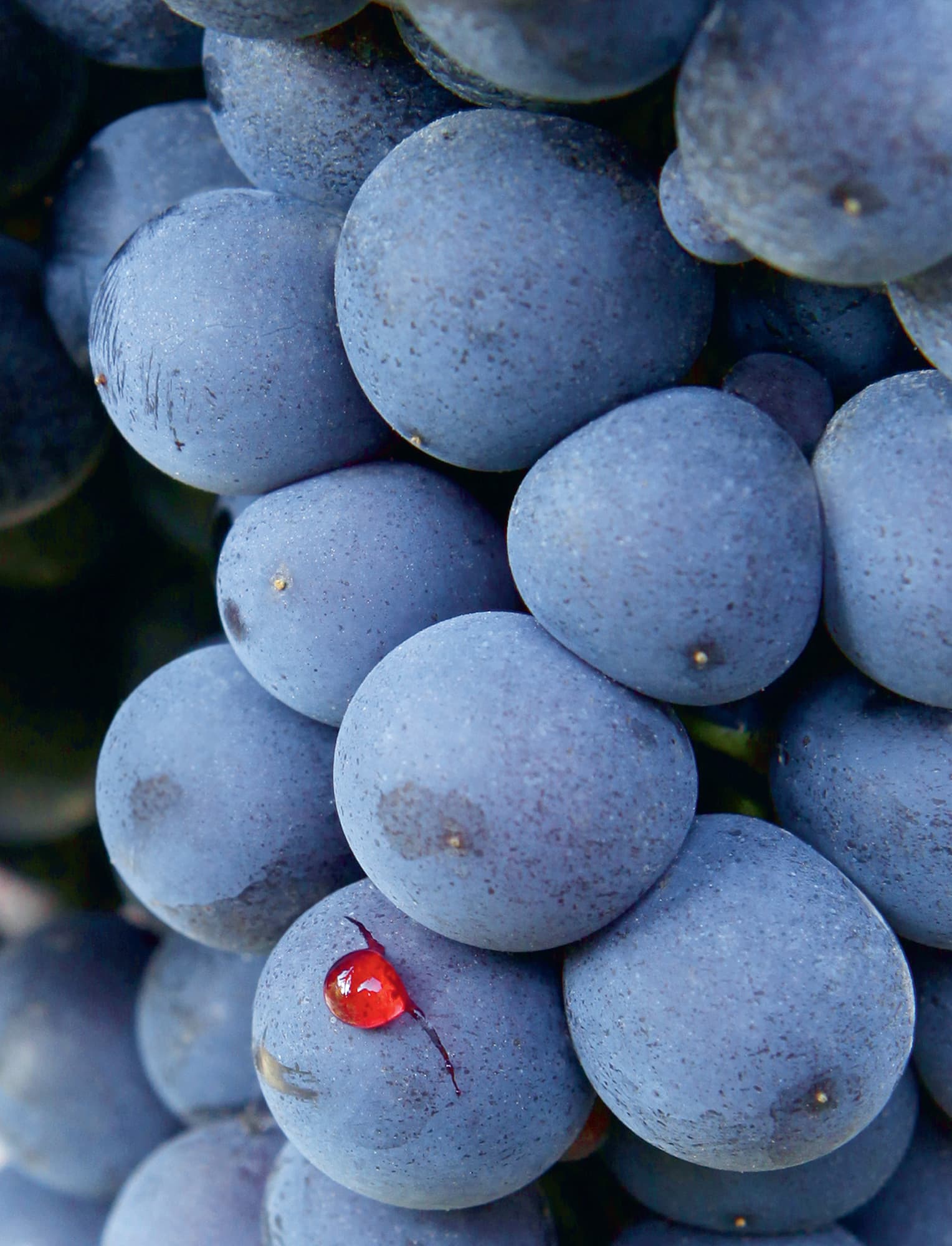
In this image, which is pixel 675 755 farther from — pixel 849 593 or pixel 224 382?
pixel 224 382

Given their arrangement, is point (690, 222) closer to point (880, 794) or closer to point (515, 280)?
point (515, 280)

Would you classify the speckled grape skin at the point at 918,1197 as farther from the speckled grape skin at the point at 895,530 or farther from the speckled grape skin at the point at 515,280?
the speckled grape skin at the point at 515,280

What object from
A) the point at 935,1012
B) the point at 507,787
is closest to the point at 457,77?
the point at 507,787

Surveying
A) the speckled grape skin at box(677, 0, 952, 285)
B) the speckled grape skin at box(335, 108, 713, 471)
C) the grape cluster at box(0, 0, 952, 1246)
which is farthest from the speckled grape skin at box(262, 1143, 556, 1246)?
the speckled grape skin at box(677, 0, 952, 285)

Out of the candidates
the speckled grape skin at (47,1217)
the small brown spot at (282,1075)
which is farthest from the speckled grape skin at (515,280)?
the speckled grape skin at (47,1217)

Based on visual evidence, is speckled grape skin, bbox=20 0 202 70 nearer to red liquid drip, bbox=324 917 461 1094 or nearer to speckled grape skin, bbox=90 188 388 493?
speckled grape skin, bbox=90 188 388 493

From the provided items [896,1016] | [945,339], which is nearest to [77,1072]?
[896,1016]
